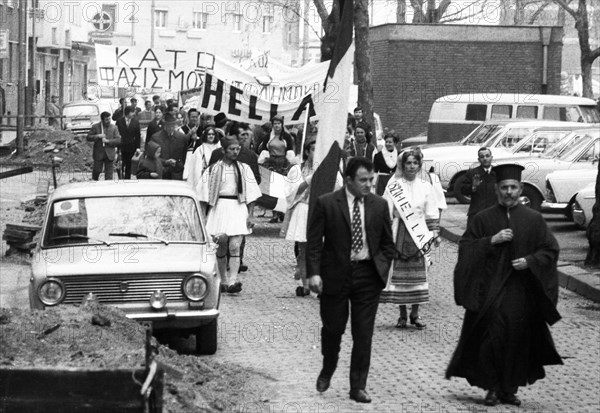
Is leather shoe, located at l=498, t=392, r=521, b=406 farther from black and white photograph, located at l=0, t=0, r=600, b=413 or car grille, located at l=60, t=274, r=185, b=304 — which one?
car grille, located at l=60, t=274, r=185, b=304

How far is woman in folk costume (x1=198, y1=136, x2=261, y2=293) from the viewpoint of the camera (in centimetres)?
1446

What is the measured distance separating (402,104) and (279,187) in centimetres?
2584

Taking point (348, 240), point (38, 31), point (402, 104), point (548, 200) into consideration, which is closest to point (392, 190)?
point (348, 240)

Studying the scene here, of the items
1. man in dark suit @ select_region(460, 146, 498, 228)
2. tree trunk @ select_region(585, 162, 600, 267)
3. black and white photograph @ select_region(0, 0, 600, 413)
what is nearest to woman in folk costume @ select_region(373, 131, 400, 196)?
black and white photograph @ select_region(0, 0, 600, 413)

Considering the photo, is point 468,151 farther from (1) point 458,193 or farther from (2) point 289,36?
(2) point 289,36

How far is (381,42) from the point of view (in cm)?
4694

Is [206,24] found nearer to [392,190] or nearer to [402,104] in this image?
[402,104]

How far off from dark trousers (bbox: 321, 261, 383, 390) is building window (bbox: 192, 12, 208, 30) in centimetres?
8369

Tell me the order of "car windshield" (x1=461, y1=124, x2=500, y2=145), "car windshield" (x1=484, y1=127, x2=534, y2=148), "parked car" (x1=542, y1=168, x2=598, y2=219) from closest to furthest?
"parked car" (x1=542, y1=168, x2=598, y2=219) → "car windshield" (x1=484, y1=127, x2=534, y2=148) → "car windshield" (x1=461, y1=124, x2=500, y2=145)

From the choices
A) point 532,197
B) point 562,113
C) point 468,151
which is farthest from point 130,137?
point 562,113

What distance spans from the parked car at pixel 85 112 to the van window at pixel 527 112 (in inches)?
632

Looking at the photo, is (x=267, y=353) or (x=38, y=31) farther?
(x=38, y=31)

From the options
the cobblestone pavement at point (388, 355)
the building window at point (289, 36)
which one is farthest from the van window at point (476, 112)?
the building window at point (289, 36)

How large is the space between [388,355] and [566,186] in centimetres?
1211
